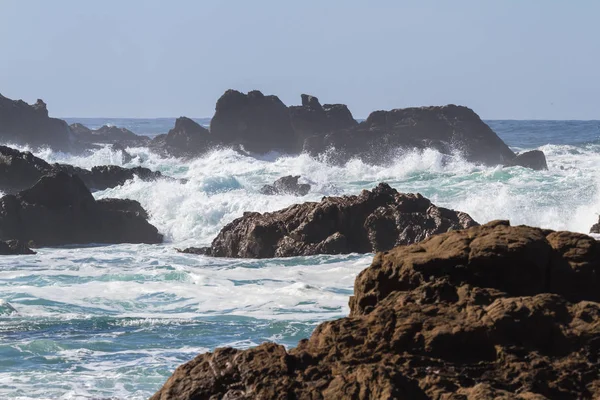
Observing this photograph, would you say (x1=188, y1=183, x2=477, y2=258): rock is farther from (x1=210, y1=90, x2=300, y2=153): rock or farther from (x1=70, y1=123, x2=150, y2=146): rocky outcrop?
(x1=70, y1=123, x2=150, y2=146): rocky outcrop

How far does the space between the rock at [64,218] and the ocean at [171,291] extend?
125 cm

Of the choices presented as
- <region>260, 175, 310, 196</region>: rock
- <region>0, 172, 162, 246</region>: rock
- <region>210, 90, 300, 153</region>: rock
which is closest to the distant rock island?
<region>210, 90, 300, 153</region>: rock

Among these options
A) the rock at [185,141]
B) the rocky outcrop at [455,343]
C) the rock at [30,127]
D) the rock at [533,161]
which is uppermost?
the rock at [30,127]

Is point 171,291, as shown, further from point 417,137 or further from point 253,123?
point 253,123

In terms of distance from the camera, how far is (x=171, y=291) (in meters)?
19.2

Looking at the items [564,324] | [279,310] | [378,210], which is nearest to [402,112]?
[378,210]

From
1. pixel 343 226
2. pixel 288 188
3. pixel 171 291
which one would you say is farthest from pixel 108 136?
pixel 171 291

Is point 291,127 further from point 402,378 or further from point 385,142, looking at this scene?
point 402,378

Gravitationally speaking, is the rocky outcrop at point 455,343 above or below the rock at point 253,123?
below

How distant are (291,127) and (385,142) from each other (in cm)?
1103

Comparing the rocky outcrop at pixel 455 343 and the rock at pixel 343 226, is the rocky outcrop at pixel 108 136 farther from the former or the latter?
the rocky outcrop at pixel 455 343

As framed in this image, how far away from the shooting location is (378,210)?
78.6 feet

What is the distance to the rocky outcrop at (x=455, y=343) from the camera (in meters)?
6.90

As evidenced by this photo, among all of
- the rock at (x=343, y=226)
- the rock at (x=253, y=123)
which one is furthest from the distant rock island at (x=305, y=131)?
the rock at (x=343, y=226)
